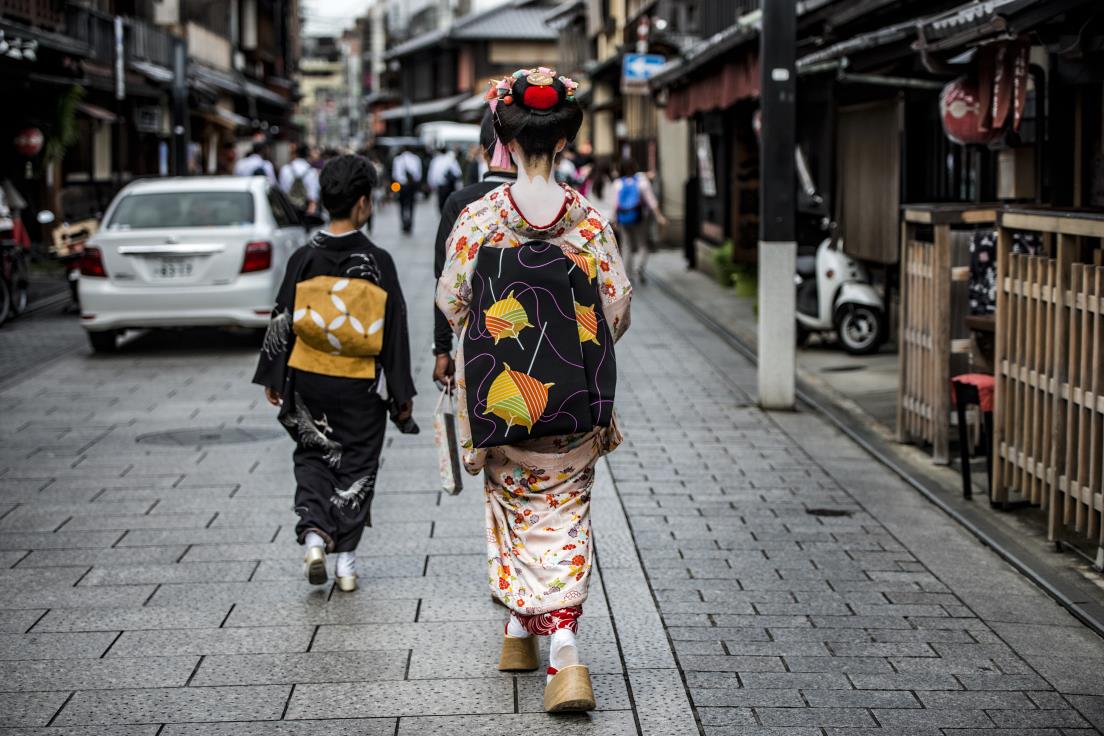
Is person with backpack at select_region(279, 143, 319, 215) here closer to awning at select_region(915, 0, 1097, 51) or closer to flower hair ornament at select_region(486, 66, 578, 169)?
awning at select_region(915, 0, 1097, 51)

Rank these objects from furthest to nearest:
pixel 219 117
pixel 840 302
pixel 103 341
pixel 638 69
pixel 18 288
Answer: pixel 219 117
pixel 638 69
pixel 18 288
pixel 103 341
pixel 840 302

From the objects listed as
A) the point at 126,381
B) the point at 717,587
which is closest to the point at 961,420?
the point at 717,587

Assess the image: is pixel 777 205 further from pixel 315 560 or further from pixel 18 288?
pixel 18 288

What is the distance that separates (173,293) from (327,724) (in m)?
9.68

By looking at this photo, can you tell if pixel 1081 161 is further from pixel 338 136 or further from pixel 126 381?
pixel 338 136

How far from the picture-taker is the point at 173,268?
44.8ft

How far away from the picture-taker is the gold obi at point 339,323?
5895mm

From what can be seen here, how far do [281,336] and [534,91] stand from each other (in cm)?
191

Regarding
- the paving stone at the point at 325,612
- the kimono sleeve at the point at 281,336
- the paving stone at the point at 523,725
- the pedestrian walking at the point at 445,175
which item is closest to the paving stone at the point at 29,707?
the paving stone at the point at 325,612

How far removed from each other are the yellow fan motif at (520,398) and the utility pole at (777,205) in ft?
21.1

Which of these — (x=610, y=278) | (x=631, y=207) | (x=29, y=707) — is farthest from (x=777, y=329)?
(x=631, y=207)

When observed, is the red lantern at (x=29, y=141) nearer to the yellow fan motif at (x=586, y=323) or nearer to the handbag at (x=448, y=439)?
the handbag at (x=448, y=439)

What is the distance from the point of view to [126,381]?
1225 centimetres

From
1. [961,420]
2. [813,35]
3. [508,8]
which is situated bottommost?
[961,420]
